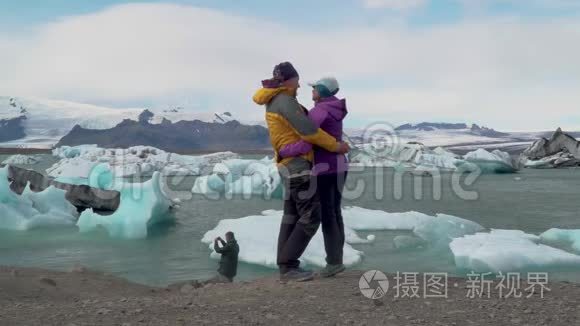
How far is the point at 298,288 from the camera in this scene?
362cm

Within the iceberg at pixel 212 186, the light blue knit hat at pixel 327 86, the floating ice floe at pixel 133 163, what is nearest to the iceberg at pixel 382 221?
the light blue knit hat at pixel 327 86

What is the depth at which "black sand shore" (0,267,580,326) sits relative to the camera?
10.1ft

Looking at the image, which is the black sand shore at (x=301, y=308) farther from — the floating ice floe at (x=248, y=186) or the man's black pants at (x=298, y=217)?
the floating ice floe at (x=248, y=186)

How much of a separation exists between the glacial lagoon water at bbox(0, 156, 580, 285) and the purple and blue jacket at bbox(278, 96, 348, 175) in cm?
436

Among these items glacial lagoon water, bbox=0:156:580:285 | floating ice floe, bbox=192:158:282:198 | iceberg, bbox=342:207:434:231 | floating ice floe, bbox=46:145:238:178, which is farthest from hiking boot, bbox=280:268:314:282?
floating ice floe, bbox=46:145:238:178

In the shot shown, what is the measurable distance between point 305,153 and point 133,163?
115 ft

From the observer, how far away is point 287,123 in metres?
3.61

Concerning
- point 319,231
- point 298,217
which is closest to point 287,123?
point 298,217

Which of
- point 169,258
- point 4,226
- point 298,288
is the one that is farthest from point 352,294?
point 4,226

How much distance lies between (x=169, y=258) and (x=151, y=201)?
2905 mm

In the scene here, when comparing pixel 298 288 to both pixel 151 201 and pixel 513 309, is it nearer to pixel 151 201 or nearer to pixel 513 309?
pixel 513 309

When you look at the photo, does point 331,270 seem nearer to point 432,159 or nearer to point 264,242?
point 264,242

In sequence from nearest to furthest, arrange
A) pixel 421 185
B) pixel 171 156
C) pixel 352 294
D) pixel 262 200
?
pixel 352 294
pixel 262 200
pixel 421 185
pixel 171 156

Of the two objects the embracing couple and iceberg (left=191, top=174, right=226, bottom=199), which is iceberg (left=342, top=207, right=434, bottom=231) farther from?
iceberg (left=191, top=174, right=226, bottom=199)
